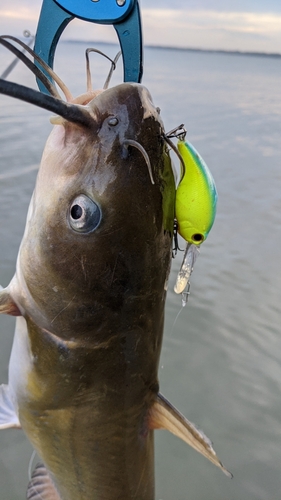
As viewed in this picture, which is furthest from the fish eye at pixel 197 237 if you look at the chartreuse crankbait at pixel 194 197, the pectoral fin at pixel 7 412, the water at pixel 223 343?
the water at pixel 223 343

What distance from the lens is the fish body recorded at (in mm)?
1351

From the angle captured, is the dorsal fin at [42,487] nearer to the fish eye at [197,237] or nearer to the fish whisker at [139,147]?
the fish eye at [197,237]

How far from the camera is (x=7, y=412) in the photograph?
65.4 inches

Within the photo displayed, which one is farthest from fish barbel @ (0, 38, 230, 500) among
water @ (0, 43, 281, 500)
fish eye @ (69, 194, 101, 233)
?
water @ (0, 43, 281, 500)

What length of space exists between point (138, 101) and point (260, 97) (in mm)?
14845

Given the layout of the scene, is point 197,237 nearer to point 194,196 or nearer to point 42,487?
point 194,196

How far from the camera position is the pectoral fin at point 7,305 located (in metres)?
1.34

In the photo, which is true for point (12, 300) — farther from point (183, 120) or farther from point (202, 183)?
point (183, 120)

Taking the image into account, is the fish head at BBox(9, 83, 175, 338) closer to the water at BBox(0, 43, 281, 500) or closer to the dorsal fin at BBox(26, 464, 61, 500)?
the dorsal fin at BBox(26, 464, 61, 500)

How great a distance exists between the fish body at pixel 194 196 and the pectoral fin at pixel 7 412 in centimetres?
89

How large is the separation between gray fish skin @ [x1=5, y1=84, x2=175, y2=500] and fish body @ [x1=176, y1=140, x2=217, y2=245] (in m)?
0.04

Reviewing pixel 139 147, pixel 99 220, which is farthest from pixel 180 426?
pixel 139 147

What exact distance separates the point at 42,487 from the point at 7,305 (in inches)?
32.5

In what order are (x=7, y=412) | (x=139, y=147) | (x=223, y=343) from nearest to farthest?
(x=139, y=147) < (x=7, y=412) < (x=223, y=343)
